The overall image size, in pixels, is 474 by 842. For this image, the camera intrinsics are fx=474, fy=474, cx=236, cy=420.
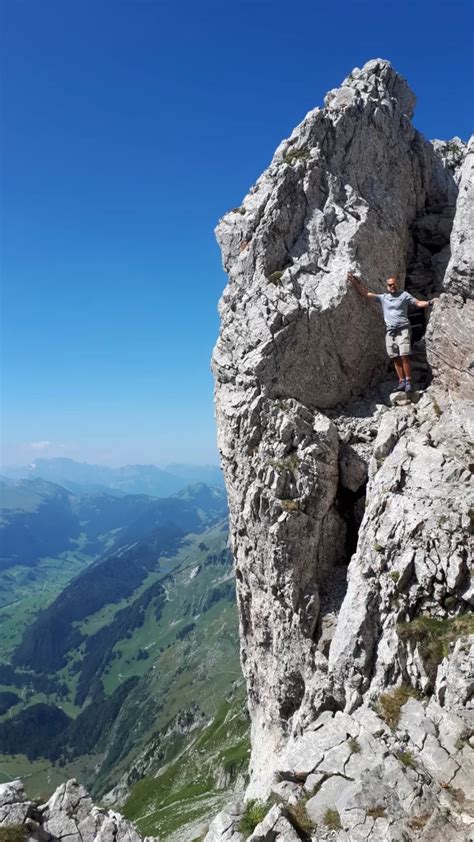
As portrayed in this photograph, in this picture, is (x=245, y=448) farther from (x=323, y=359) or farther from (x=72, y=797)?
(x=72, y=797)

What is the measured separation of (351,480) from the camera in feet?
94.0

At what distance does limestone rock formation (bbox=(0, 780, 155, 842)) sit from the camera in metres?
18.3

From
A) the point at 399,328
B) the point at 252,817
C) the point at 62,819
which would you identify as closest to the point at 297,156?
the point at 399,328

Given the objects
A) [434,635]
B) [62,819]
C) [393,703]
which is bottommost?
[62,819]

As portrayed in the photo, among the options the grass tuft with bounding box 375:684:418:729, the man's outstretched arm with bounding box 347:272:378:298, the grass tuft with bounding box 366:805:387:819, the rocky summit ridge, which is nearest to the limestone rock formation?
the rocky summit ridge

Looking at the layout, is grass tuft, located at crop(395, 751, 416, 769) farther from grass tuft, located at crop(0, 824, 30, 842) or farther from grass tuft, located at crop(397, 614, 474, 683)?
grass tuft, located at crop(0, 824, 30, 842)

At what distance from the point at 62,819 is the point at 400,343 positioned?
27.8m

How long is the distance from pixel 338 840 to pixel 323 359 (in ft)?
76.3

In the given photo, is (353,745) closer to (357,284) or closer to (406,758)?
(406,758)

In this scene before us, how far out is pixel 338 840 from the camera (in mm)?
14539

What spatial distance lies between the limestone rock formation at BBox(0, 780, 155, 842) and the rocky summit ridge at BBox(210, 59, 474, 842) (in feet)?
15.0

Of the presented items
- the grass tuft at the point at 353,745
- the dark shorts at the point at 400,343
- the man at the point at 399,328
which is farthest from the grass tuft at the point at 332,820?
the dark shorts at the point at 400,343

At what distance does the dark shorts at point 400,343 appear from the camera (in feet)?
90.8

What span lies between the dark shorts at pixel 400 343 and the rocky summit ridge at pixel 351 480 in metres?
1.52
